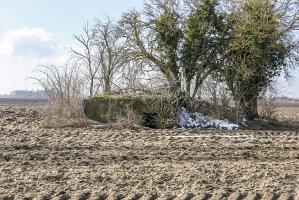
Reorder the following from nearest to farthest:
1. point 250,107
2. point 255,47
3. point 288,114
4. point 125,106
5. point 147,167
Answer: point 147,167 → point 125,106 → point 255,47 → point 250,107 → point 288,114

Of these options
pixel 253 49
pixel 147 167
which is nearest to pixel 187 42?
pixel 253 49

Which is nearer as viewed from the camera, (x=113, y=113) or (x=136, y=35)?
(x=113, y=113)

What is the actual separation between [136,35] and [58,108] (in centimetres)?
621

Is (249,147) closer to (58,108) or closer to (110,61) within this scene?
(58,108)

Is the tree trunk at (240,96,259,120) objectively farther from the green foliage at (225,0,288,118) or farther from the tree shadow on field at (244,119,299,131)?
the tree shadow on field at (244,119,299,131)

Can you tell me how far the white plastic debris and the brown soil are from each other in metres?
5.23

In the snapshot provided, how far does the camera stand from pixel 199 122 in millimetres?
22516

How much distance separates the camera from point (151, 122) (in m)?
21.8

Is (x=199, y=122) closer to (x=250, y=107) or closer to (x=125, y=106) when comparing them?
(x=125, y=106)

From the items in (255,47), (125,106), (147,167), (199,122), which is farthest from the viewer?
(255,47)

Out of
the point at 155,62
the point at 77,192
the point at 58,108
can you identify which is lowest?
the point at 77,192

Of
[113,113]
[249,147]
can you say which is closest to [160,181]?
[249,147]

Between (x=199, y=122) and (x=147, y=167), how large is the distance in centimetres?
1240

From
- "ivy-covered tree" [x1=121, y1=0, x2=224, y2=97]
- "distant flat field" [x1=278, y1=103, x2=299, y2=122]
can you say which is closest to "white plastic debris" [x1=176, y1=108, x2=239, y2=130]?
"ivy-covered tree" [x1=121, y1=0, x2=224, y2=97]
